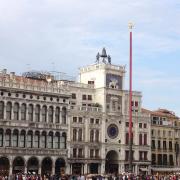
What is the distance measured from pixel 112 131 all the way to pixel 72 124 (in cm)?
739

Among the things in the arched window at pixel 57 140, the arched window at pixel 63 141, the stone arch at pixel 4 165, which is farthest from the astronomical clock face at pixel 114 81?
the stone arch at pixel 4 165

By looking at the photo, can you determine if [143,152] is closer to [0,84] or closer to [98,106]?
[98,106]

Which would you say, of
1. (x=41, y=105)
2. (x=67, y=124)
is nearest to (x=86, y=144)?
(x=67, y=124)

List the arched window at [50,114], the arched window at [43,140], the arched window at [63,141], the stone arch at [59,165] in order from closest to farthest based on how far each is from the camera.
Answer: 1. the arched window at [43,140]
2. the arched window at [50,114]
3. the stone arch at [59,165]
4. the arched window at [63,141]

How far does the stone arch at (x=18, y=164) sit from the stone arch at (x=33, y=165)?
94 centimetres

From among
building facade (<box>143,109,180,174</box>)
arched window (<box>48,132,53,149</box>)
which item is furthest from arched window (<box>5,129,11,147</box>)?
building facade (<box>143,109,180,174</box>)

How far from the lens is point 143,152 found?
80.7 metres

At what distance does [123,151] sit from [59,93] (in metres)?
13.8

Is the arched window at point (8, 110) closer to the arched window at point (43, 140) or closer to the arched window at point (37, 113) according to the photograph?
the arched window at point (37, 113)

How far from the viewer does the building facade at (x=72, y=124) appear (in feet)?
221

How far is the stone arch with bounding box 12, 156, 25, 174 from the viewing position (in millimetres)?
67125

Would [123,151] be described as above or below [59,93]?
below

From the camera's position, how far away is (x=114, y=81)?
78938 millimetres

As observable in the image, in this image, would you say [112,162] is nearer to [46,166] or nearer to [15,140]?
[46,166]
